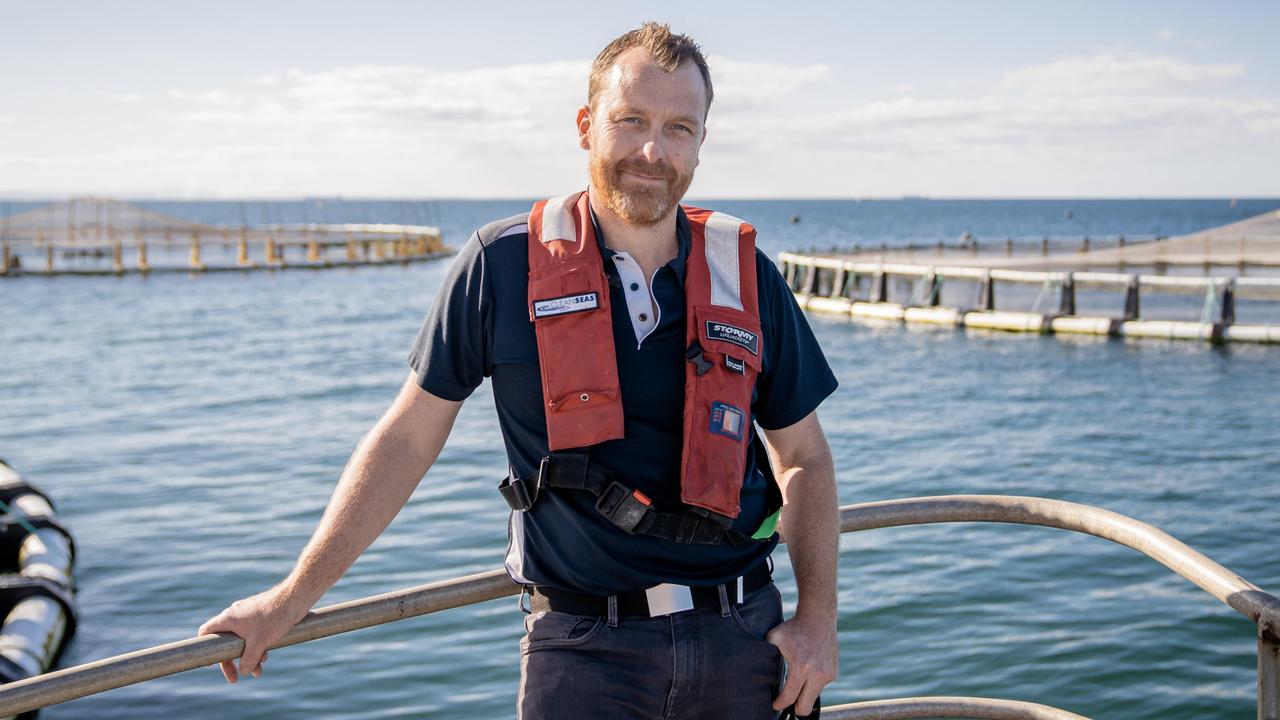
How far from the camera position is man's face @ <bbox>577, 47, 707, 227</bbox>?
2.48 m

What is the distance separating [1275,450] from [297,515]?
14.8 metres

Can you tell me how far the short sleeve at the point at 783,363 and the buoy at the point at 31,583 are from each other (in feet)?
22.7

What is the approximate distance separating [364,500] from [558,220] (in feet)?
2.48

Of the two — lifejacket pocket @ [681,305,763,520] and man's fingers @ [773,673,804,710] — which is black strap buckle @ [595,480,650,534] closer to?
lifejacket pocket @ [681,305,763,520]

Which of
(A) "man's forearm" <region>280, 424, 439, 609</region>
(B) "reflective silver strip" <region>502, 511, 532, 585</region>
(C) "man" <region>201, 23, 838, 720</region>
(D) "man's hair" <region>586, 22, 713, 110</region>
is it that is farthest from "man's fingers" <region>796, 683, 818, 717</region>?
(D) "man's hair" <region>586, 22, 713, 110</region>

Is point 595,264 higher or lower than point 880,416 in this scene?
higher

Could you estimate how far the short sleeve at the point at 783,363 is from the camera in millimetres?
2676

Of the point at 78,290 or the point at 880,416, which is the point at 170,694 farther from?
the point at 78,290

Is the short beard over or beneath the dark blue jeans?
over

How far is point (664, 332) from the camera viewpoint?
2.57 m

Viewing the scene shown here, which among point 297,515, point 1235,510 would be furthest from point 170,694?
point 1235,510

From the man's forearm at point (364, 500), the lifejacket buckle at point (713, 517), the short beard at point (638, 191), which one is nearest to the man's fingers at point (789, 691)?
the lifejacket buckle at point (713, 517)

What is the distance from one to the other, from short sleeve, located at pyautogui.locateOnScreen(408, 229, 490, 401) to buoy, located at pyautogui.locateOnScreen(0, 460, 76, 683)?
667 centimetres

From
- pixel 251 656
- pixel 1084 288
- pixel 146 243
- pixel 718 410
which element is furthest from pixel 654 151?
pixel 146 243
